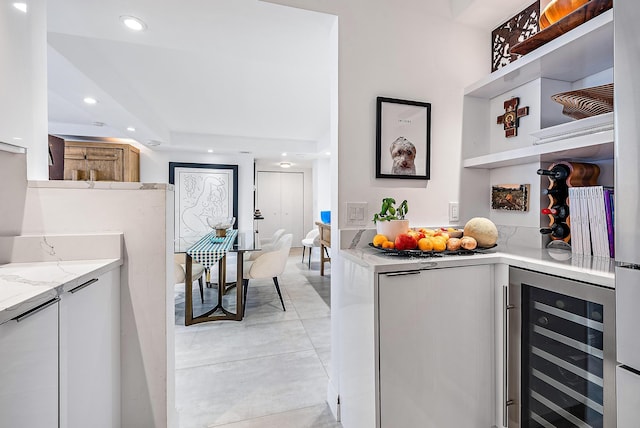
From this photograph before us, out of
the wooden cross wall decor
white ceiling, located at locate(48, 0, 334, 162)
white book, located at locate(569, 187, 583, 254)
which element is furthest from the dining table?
white book, located at locate(569, 187, 583, 254)

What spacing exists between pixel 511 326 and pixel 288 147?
5175mm

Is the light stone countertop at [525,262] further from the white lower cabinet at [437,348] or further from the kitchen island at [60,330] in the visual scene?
the kitchen island at [60,330]

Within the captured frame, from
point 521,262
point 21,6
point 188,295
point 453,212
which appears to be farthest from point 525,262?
point 188,295

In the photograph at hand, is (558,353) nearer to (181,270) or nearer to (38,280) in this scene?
(38,280)

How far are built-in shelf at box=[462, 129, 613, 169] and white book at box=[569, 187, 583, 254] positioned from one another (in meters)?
0.18

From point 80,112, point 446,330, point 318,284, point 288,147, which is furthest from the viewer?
point 288,147

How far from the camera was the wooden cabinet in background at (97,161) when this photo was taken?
191 inches

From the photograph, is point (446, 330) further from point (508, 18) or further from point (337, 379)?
point (508, 18)

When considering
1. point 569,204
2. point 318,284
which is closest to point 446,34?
point 569,204

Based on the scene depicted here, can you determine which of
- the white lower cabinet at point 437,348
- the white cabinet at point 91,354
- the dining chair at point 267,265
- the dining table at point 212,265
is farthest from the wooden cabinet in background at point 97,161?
the white lower cabinet at point 437,348

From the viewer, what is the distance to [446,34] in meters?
1.86

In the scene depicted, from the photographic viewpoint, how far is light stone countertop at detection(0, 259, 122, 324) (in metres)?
0.77

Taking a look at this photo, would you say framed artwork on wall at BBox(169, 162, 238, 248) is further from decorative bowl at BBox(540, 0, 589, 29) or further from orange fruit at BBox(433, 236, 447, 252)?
decorative bowl at BBox(540, 0, 589, 29)

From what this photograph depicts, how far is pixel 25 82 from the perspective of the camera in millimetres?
1267
